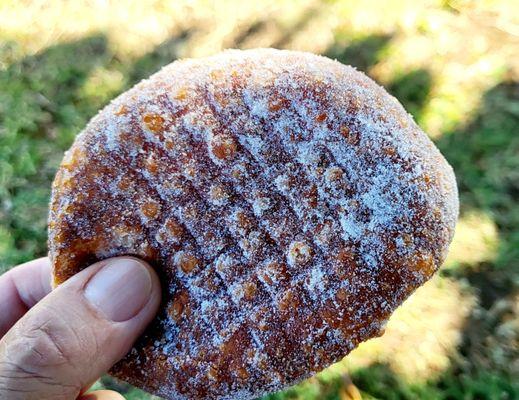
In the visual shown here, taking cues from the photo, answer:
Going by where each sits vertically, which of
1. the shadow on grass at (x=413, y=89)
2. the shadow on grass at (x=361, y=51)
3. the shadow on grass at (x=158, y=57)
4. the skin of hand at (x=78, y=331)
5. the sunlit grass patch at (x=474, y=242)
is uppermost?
the skin of hand at (x=78, y=331)

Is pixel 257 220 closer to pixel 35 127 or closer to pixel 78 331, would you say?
pixel 78 331

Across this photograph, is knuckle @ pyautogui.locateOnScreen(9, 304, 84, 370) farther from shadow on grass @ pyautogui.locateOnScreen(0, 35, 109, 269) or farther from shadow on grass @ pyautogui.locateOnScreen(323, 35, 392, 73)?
shadow on grass @ pyautogui.locateOnScreen(323, 35, 392, 73)

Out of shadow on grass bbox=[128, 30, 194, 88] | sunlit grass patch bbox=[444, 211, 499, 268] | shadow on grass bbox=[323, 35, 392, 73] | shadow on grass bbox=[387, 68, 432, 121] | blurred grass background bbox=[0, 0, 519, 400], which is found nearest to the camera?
blurred grass background bbox=[0, 0, 519, 400]

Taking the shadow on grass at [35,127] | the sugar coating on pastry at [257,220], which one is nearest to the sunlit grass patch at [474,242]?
the sugar coating on pastry at [257,220]

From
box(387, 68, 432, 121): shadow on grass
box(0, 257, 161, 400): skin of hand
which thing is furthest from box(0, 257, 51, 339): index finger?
box(387, 68, 432, 121): shadow on grass

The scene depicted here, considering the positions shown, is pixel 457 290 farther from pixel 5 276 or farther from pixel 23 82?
pixel 23 82

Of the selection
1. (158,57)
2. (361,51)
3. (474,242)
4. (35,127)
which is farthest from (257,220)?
(35,127)

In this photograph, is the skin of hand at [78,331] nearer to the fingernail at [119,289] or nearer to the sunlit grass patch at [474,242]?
the fingernail at [119,289]
